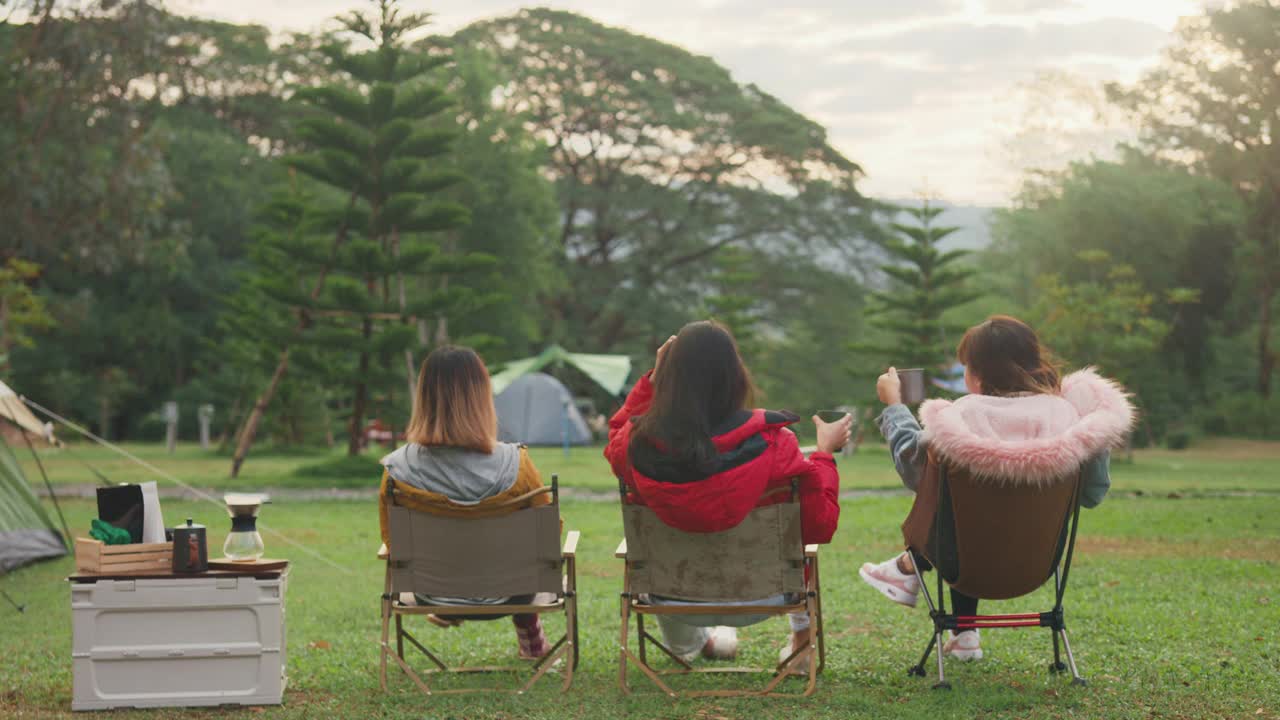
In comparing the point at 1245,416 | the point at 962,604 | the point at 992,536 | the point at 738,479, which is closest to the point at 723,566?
the point at 738,479

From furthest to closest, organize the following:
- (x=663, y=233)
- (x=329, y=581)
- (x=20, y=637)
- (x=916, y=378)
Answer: (x=663, y=233) < (x=329, y=581) < (x=20, y=637) < (x=916, y=378)

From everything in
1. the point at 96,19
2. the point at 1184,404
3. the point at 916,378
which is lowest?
the point at 1184,404

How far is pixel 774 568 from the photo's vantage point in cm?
361

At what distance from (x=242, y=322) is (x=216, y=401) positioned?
36.1ft

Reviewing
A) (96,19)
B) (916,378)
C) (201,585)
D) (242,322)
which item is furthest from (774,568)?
(96,19)

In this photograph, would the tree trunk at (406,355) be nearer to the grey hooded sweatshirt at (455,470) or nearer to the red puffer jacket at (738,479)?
the grey hooded sweatshirt at (455,470)

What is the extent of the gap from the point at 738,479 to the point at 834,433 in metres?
0.35

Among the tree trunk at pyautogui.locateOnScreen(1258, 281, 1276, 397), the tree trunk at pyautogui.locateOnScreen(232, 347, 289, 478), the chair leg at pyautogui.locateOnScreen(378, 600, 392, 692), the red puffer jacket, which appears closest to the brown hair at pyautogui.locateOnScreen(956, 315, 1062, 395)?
the red puffer jacket

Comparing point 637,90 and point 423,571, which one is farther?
point 637,90

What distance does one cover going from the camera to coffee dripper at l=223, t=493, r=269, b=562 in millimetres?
3658

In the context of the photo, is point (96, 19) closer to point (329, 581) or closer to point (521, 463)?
point (329, 581)

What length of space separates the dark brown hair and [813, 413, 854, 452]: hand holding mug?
0.27 m

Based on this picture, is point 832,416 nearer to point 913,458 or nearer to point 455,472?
point 913,458

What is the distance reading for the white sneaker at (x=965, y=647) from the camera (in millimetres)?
4109
